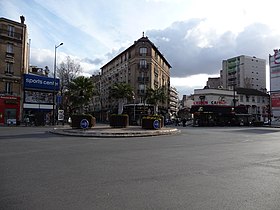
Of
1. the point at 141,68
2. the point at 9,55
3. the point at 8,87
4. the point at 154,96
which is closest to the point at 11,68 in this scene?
the point at 9,55

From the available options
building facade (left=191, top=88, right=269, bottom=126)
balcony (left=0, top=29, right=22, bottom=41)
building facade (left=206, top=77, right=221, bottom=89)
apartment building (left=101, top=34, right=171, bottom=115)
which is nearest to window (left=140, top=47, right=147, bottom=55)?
apartment building (left=101, top=34, right=171, bottom=115)

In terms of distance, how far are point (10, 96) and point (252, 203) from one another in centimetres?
4500

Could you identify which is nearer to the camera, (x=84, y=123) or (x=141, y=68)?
(x=84, y=123)

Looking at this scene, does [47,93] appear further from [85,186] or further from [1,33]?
[85,186]

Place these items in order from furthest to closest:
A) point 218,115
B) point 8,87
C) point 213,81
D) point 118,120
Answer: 1. point 213,81
2. point 218,115
3. point 8,87
4. point 118,120

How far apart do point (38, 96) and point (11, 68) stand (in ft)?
21.3

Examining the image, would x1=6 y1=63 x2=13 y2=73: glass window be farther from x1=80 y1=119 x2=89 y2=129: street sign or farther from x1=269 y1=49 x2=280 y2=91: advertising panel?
x1=269 y1=49 x2=280 y2=91: advertising panel

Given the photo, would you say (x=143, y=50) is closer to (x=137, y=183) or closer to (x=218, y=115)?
(x=218, y=115)

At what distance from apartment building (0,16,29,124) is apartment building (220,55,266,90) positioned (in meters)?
78.4

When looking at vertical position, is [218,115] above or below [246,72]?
below

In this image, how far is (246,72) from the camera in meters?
104

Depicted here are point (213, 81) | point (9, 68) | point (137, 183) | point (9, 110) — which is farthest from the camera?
point (213, 81)

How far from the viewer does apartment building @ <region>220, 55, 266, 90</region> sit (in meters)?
104

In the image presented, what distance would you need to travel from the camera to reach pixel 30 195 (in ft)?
17.0
